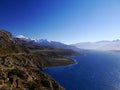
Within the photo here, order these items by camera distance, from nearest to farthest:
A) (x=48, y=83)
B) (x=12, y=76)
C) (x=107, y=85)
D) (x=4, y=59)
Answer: (x=12, y=76) < (x=48, y=83) < (x=4, y=59) < (x=107, y=85)

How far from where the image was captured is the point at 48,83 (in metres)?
103

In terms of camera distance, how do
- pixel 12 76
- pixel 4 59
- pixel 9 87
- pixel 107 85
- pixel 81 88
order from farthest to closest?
1. pixel 107 85
2. pixel 81 88
3. pixel 4 59
4. pixel 12 76
5. pixel 9 87

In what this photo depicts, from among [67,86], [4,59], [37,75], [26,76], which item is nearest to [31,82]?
[26,76]

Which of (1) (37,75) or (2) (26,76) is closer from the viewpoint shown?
(2) (26,76)

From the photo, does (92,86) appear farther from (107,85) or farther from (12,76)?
(12,76)

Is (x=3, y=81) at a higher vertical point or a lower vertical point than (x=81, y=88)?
higher

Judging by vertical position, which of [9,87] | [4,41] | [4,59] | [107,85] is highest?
[4,41]

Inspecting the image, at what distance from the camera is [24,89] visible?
88.8 meters

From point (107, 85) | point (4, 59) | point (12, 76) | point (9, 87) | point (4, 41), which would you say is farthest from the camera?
point (4, 41)

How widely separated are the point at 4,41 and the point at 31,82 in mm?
85782

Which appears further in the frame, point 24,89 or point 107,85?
point 107,85

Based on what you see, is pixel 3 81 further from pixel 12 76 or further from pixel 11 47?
pixel 11 47

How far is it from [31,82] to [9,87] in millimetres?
12632

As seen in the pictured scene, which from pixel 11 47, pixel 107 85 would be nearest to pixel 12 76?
pixel 107 85
